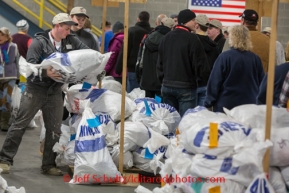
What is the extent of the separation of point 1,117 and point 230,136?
21.7 feet

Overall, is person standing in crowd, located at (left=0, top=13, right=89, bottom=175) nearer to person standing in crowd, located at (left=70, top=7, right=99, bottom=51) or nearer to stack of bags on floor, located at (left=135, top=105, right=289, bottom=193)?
person standing in crowd, located at (left=70, top=7, right=99, bottom=51)

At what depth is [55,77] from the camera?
7000 mm

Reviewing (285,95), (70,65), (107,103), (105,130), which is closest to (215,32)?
(107,103)

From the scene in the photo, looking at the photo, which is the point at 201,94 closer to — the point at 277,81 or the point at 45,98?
the point at 45,98

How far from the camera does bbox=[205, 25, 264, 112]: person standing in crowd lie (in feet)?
21.6

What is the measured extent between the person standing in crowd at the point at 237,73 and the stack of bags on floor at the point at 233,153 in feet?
3.81

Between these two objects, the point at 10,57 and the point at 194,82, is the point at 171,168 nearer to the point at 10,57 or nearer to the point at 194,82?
the point at 194,82

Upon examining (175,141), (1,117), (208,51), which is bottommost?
(1,117)

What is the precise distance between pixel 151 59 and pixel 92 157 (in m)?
2.43

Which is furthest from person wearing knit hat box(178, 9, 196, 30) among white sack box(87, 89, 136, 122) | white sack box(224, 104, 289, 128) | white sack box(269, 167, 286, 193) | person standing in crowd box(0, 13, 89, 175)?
white sack box(269, 167, 286, 193)

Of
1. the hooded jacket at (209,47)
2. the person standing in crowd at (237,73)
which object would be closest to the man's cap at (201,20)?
the hooded jacket at (209,47)

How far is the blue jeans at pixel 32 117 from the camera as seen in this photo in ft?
23.7

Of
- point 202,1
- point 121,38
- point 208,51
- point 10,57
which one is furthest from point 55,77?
point 202,1

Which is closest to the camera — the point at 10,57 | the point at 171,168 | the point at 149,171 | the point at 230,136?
the point at 230,136
